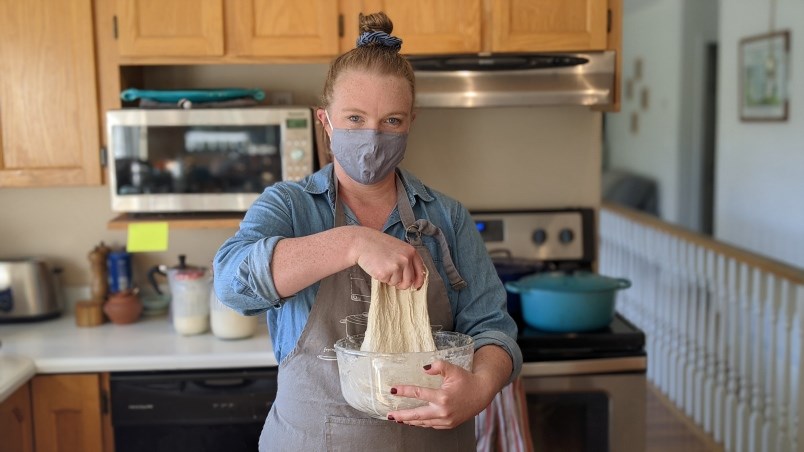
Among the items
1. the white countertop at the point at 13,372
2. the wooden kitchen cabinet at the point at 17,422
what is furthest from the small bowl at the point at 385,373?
the wooden kitchen cabinet at the point at 17,422

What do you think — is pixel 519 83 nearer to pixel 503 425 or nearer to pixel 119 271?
pixel 503 425

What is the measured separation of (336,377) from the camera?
1.50m

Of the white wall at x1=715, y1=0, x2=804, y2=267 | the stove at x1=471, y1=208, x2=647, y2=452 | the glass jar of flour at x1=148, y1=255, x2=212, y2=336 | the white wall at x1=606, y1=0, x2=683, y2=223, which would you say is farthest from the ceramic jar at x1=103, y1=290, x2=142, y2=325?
the white wall at x1=606, y1=0, x2=683, y2=223

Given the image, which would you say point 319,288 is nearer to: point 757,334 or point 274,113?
point 274,113

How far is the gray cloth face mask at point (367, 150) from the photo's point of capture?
1.43 metres

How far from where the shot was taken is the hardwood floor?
3.80 meters

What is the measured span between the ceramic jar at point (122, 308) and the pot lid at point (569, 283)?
1226 millimetres

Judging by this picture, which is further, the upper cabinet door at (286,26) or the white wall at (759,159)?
the white wall at (759,159)

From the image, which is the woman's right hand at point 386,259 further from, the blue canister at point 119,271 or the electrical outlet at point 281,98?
the blue canister at point 119,271

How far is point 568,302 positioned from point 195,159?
3.90 feet

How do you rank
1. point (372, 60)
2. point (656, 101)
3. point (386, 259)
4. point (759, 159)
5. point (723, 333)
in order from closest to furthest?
1. point (386, 259)
2. point (372, 60)
3. point (723, 333)
4. point (759, 159)
5. point (656, 101)

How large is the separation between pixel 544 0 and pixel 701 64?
4682 mm

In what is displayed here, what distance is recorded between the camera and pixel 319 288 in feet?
4.89

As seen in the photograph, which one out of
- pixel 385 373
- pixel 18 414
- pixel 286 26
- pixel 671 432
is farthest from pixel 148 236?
pixel 671 432
